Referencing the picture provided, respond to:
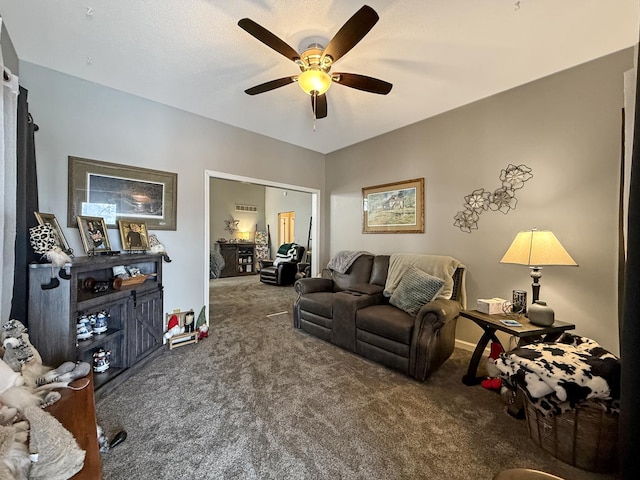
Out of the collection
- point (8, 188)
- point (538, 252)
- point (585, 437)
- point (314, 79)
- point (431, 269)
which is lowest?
point (585, 437)

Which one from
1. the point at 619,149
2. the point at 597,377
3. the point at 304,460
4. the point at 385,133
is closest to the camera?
the point at 597,377

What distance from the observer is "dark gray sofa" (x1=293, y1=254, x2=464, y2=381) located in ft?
7.10

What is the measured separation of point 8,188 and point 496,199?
3.90 m

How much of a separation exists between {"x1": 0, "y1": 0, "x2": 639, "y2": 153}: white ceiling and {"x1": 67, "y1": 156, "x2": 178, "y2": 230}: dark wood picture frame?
84 centimetres

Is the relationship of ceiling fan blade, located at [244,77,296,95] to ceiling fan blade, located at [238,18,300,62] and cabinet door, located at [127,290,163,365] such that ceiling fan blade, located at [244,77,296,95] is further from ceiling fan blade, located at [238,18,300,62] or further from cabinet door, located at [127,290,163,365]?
cabinet door, located at [127,290,163,365]

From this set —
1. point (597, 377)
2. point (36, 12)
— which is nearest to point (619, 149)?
point (597, 377)

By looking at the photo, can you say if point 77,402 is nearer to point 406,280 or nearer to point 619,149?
point 406,280

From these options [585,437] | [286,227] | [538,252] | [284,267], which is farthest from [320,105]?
[286,227]

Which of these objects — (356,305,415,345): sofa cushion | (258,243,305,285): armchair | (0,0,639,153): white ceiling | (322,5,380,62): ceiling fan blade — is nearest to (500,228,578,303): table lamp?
(356,305,415,345): sofa cushion

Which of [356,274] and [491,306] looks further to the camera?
[356,274]

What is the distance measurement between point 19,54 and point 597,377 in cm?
458

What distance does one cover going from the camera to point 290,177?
13.9ft

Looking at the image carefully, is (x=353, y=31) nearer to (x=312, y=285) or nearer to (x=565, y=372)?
(x=565, y=372)

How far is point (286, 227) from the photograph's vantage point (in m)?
8.49
